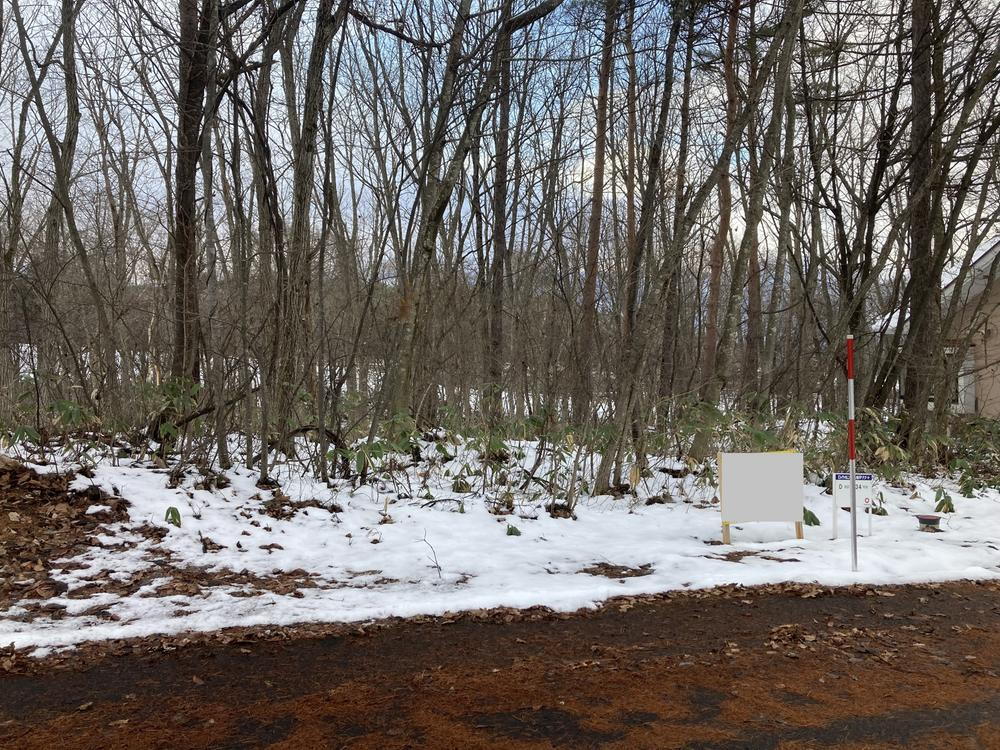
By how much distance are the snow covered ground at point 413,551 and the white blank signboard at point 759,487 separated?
315 millimetres

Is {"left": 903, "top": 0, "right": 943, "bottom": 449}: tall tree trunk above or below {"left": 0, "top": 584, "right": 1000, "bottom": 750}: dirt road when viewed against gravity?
above

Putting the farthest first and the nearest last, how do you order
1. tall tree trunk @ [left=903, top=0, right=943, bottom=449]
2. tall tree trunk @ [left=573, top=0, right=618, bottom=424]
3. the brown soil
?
tall tree trunk @ [left=903, top=0, right=943, bottom=449] < tall tree trunk @ [left=573, top=0, right=618, bottom=424] < the brown soil

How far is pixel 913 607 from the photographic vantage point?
4.85m

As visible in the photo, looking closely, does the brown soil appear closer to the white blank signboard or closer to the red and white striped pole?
the white blank signboard

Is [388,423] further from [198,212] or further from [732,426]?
[732,426]

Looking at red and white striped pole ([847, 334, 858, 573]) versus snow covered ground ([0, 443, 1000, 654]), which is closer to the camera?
snow covered ground ([0, 443, 1000, 654])

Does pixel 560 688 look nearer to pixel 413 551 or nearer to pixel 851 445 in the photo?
pixel 413 551

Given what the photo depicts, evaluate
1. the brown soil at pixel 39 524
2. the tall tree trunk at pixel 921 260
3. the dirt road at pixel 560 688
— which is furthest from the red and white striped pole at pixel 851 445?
the tall tree trunk at pixel 921 260

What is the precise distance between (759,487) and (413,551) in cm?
310

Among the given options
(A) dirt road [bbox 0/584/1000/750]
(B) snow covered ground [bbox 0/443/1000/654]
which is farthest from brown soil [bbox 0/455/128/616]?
(A) dirt road [bbox 0/584/1000/750]

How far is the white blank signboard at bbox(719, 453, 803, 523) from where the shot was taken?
6375 mm

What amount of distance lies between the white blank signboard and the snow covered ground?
Result: 31 centimetres

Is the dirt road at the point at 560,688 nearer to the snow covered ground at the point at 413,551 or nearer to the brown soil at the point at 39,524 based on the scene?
the snow covered ground at the point at 413,551

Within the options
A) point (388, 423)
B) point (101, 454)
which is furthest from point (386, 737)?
point (101, 454)
